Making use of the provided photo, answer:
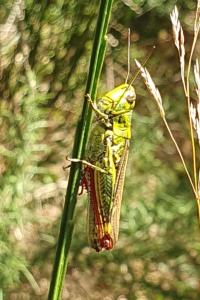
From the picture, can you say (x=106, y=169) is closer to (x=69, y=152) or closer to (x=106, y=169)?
(x=106, y=169)

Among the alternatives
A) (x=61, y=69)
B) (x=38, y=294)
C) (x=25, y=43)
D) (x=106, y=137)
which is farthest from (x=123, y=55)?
(x=106, y=137)

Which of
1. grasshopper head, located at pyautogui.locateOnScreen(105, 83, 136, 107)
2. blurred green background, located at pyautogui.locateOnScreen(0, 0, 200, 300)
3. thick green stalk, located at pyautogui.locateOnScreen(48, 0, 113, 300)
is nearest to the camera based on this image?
thick green stalk, located at pyautogui.locateOnScreen(48, 0, 113, 300)

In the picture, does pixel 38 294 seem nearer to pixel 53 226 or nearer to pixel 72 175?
pixel 53 226

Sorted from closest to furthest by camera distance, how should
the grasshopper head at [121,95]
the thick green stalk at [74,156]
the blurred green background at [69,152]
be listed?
the thick green stalk at [74,156]
the grasshopper head at [121,95]
the blurred green background at [69,152]

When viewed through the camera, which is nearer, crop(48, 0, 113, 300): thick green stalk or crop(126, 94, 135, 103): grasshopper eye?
crop(48, 0, 113, 300): thick green stalk

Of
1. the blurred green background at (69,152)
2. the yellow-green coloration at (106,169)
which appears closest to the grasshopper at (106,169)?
the yellow-green coloration at (106,169)

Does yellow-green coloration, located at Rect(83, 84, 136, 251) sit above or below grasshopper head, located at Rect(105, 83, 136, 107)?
below

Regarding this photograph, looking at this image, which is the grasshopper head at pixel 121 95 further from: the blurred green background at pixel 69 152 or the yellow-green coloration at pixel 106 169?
the blurred green background at pixel 69 152

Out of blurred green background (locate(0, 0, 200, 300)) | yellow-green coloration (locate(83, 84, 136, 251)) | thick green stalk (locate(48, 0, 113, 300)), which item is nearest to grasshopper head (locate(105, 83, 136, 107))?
yellow-green coloration (locate(83, 84, 136, 251))

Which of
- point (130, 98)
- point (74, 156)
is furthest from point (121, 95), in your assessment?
point (74, 156)

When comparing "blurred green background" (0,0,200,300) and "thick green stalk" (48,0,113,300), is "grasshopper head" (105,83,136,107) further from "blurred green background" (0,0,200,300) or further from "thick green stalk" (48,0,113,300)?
"blurred green background" (0,0,200,300)
